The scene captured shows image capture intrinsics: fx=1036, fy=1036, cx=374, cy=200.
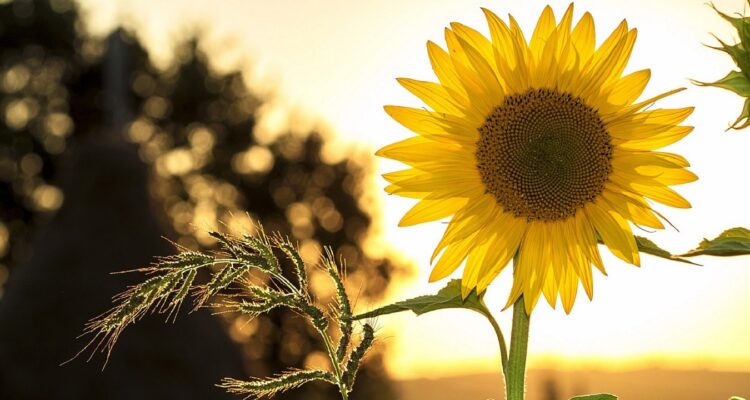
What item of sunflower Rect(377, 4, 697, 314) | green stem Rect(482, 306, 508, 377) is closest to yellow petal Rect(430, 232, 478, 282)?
sunflower Rect(377, 4, 697, 314)

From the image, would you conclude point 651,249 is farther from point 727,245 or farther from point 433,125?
point 433,125

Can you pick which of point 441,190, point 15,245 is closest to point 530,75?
point 441,190

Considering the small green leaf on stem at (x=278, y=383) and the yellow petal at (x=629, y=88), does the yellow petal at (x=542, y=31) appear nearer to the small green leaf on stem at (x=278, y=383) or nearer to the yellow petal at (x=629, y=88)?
the yellow petal at (x=629, y=88)

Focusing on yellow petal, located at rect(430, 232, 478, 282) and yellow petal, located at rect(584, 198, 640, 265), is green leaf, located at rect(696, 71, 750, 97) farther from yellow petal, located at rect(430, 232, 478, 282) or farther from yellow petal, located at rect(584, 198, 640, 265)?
yellow petal, located at rect(430, 232, 478, 282)

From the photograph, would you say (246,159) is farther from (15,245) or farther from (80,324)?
(80,324)

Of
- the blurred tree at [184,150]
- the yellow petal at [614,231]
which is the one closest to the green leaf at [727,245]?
the yellow petal at [614,231]

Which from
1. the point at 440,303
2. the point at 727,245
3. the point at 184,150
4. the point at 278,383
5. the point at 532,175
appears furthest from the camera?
the point at 184,150

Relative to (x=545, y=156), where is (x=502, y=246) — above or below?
below

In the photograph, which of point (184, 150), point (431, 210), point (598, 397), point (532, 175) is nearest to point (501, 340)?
point (598, 397)
